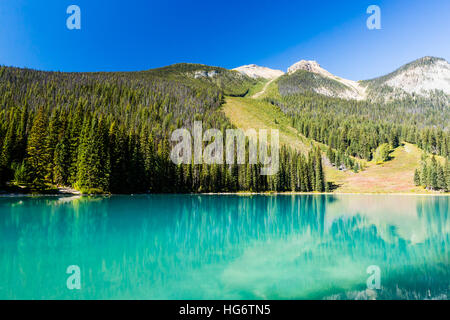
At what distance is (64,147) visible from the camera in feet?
175

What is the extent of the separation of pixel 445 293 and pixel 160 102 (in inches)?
6055

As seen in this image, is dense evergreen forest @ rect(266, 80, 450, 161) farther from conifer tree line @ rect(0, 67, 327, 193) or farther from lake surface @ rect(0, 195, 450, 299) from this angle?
lake surface @ rect(0, 195, 450, 299)

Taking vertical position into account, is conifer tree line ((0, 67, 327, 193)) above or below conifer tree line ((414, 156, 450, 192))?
above

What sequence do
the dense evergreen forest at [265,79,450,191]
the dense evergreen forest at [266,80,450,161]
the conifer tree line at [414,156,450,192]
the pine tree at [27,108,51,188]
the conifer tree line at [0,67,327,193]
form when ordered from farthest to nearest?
1. the dense evergreen forest at [266,80,450,161]
2. the dense evergreen forest at [265,79,450,191]
3. the conifer tree line at [414,156,450,192]
4. the conifer tree line at [0,67,327,193]
5. the pine tree at [27,108,51,188]

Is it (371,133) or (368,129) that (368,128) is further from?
(371,133)

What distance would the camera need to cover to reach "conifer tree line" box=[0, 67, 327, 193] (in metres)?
51.6

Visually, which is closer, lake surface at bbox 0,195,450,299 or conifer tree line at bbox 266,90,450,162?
lake surface at bbox 0,195,450,299

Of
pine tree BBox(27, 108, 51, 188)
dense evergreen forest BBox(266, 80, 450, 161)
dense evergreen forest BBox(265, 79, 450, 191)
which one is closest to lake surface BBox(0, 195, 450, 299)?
pine tree BBox(27, 108, 51, 188)

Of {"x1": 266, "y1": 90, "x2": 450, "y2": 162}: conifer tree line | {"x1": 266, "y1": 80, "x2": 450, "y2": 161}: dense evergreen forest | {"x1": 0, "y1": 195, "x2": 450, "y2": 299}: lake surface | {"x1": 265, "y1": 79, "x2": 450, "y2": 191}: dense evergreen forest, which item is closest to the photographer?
{"x1": 0, "y1": 195, "x2": 450, "y2": 299}: lake surface

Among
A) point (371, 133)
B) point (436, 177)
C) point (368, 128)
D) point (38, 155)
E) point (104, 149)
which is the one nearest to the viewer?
point (38, 155)

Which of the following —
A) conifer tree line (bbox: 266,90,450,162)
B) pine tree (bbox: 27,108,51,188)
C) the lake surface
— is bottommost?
the lake surface

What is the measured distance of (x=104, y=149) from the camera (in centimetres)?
5550

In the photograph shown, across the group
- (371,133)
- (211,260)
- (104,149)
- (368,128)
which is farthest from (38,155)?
(368,128)

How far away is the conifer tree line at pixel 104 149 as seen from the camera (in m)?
51.6
